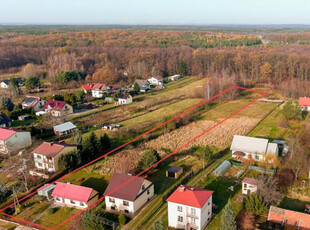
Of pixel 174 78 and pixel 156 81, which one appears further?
pixel 174 78

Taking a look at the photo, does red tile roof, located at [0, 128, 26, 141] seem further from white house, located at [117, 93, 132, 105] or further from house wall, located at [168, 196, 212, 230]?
white house, located at [117, 93, 132, 105]

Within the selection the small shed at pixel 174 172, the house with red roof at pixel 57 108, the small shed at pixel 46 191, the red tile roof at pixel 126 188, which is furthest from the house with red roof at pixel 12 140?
the small shed at pixel 174 172

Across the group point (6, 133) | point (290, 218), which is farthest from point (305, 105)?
point (6, 133)

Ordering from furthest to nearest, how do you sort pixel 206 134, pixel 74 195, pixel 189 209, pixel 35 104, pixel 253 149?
pixel 35 104, pixel 206 134, pixel 253 149, pixel 74 195, pixel 189 209

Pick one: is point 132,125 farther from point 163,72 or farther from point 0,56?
point 0,56

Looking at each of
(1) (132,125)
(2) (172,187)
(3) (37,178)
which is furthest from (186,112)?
(3) (37,178)

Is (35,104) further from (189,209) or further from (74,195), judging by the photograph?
(189,209)

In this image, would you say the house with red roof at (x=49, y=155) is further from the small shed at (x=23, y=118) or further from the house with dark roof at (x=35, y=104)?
the house with dark roof at (x=35, y=104)
